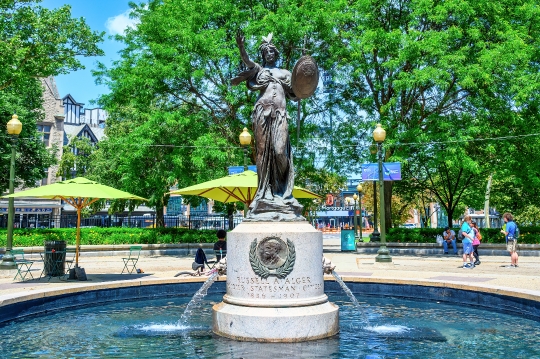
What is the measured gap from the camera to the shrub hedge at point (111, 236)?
2234 centimetres

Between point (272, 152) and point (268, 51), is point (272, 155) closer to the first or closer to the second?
point (272, 152)

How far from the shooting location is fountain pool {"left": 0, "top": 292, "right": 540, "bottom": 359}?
20.4ft

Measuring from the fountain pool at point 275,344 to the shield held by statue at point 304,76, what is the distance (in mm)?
3810

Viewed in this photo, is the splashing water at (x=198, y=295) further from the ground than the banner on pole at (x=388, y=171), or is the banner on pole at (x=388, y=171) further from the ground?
the banner on pole at (x=388, y=171)

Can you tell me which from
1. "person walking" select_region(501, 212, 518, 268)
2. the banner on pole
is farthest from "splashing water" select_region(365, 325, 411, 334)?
the banner on pole

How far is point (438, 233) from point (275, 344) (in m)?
22.7

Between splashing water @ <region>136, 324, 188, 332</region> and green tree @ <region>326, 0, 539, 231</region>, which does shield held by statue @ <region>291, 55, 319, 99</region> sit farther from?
green tree @ <region>326, 0, 539, 231</region>

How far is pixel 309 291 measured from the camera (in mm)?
7191

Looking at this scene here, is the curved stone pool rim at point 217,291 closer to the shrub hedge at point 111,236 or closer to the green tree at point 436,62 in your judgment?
the green tree at point 436,62

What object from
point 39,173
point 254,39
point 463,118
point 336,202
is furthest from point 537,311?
point 336,202

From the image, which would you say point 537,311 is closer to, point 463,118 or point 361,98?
point 463,118

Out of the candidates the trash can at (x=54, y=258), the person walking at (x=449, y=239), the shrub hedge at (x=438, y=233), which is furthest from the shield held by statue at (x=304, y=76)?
the shrub hedge at (x=438, y=233)

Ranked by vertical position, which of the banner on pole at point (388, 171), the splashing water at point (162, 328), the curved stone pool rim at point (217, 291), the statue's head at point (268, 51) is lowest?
the splashing water at point (162, 328)

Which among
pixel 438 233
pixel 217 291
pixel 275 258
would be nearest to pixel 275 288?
pixel 275 258
